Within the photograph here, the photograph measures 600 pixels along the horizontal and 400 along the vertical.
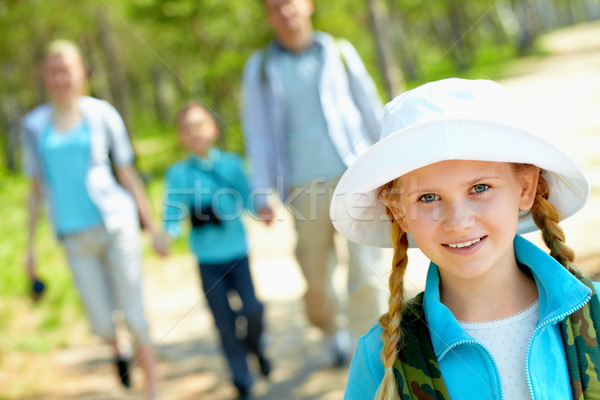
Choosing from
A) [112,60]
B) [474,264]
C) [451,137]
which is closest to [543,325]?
[474,264]

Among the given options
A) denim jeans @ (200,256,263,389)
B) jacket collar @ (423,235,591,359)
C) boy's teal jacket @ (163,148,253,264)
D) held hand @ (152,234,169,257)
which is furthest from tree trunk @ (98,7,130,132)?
jacket collar @ (423,235,591,359)

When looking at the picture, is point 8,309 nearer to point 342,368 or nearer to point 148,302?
point 148,302

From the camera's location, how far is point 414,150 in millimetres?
1378

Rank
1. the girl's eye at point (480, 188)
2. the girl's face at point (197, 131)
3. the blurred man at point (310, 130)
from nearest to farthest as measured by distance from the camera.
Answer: the girl's eye at point (480, 188) < the blurred man at point (310, 130) < the girl's face at point (197, 131)

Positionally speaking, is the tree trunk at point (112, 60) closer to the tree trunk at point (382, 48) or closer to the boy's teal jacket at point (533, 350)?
the tree trunk at point (382, 48)

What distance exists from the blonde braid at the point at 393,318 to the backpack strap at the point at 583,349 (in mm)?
349

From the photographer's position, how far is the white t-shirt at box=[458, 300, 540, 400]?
142 centimetres

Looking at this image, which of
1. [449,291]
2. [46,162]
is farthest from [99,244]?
[449,291]

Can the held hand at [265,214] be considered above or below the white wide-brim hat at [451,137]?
below

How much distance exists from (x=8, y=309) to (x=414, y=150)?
5804 millimetres

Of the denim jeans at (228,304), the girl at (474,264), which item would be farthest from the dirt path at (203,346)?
the girl at (474,264)

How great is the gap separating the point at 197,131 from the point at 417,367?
292 cm

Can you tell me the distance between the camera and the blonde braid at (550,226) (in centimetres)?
153

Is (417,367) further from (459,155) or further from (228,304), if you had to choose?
(228,304)
